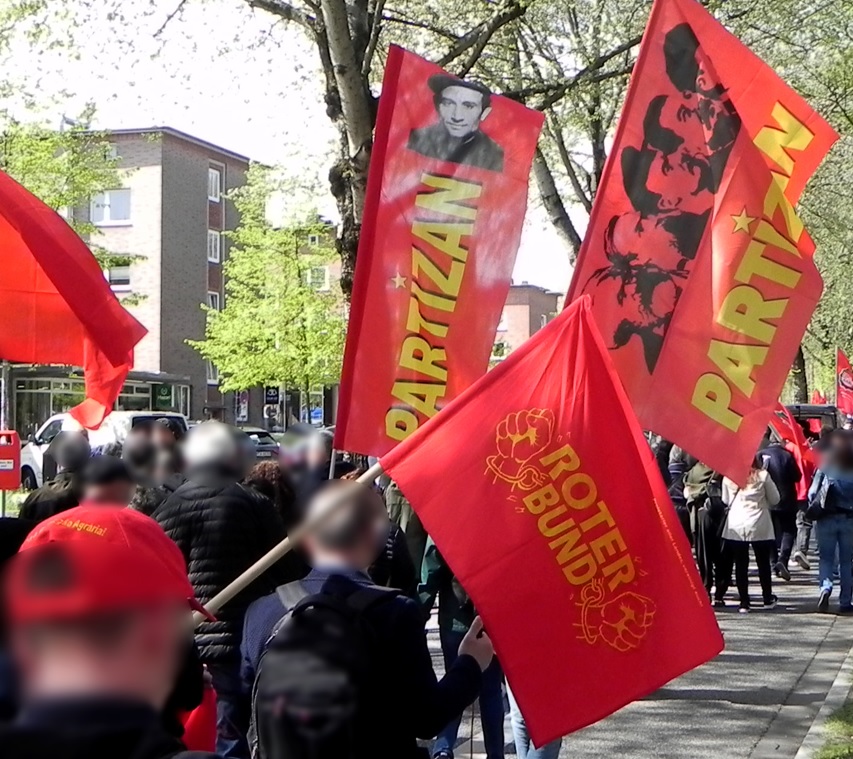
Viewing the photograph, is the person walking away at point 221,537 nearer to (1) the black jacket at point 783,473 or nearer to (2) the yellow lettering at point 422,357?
(2) the yellow lettering at point 422,357

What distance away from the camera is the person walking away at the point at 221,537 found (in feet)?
19.1

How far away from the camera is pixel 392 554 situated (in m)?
6.43

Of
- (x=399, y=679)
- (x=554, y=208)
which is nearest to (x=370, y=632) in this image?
(x=399, y=679)

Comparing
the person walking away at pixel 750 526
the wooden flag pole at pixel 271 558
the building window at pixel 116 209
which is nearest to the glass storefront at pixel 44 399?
the building window at pixel 116 209

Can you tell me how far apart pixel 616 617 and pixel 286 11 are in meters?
10.0

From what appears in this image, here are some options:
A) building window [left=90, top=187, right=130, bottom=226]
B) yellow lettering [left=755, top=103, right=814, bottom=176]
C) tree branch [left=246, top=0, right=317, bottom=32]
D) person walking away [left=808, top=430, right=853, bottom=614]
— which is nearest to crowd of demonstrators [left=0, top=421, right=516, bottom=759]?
yellow lettering [left=755, top=103, right=814, bottom=176]

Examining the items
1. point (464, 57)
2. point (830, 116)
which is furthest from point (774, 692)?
point (830, 116)

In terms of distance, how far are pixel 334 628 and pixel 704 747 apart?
6.63 meters

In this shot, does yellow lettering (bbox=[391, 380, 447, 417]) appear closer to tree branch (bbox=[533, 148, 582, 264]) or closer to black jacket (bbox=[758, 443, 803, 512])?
black jacket (bbox=[758, 443, 803, 512])

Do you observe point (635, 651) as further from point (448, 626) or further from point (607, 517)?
point (448, 626)

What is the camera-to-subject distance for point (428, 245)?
598cm

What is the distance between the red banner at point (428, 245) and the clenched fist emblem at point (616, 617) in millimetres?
1823

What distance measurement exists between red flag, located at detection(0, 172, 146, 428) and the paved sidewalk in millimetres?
2978

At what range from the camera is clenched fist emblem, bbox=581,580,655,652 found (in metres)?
4.07
